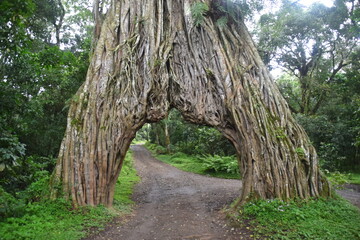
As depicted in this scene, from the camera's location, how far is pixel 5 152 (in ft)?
15.1

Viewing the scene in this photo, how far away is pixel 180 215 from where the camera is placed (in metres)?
7.02

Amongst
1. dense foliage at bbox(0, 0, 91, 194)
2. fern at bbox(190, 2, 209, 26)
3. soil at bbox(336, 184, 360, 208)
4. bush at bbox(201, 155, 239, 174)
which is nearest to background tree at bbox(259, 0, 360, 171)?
soil at bbox(336, 184, 360, 208)

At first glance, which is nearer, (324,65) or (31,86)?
(31,86)

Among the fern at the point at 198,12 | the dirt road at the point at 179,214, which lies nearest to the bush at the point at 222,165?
the dirt road at the point at 179,214

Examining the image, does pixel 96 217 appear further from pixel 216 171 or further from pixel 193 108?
pixel 216 171

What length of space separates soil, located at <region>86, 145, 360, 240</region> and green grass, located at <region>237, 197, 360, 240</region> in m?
0.41

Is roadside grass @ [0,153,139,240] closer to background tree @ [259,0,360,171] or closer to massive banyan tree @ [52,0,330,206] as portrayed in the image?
massive banyan tree @ [52,0,330,206]

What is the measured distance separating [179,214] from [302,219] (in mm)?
3091

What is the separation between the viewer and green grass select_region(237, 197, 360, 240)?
5.00m

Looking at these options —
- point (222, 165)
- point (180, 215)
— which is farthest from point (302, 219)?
point (222, 165)

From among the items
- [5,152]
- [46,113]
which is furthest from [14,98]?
[46,113]

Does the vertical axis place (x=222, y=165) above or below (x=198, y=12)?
below

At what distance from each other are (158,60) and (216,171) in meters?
8.55

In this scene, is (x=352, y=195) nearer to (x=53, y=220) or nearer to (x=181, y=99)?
(x=181, y=99)
